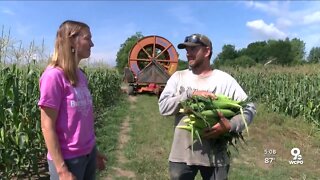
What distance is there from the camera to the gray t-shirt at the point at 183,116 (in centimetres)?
322

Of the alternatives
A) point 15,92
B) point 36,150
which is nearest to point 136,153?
point 36,150

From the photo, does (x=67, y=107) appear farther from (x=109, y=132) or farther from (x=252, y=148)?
(x=109, y=132)

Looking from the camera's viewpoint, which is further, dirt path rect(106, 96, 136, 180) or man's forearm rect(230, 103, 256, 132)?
dirt path rect(106, 96, 136, 180)

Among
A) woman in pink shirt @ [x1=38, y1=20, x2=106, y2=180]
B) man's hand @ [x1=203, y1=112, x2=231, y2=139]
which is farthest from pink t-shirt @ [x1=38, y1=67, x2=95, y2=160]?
man's hand @ [x1=203, y1=112, x2=231, y2=139]

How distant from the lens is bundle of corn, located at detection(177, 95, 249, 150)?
3.05m

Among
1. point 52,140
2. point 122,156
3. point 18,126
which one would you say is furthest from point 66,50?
point 122,156

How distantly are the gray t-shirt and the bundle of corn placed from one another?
65 mm

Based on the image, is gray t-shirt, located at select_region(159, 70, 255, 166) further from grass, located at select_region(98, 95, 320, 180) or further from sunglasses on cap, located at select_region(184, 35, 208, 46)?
grass, located at select_region(98, 95, 320, 180)

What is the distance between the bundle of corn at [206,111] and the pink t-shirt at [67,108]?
791mm

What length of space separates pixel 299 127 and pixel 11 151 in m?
7.37

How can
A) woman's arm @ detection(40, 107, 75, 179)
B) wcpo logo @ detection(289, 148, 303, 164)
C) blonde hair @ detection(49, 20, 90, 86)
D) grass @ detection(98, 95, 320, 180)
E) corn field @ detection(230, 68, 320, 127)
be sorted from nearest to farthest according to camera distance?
woman's arm @ detection(40, 107, 75, 179), blonde hair @ detection(49, 20, 90, 86), grass @ detection(98, 95, 320, 180), wcpo logo @ detection(289, 148, 303, 164), corn field @ detection(230, 68, 320, 127)

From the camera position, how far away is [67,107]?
2.60 m

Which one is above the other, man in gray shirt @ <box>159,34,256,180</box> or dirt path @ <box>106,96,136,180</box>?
man in gray shirt @ <box>159,34,256,180</box>

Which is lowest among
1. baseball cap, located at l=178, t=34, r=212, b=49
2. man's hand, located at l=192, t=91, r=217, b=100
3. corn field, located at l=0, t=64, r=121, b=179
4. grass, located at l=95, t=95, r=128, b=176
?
grass, located at l=95, t=95, r=128, b=176
